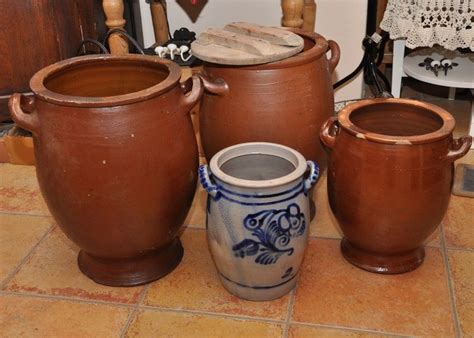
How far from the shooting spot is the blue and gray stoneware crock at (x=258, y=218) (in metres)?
1.12

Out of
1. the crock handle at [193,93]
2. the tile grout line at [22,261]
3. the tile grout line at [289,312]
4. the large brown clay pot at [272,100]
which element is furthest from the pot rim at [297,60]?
the tile grout line at [22,261]

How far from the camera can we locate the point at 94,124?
1.12 m

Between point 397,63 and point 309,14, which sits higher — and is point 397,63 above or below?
below

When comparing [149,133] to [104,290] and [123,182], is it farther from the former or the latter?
[104,290]

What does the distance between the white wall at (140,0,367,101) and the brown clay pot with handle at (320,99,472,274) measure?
0.71m

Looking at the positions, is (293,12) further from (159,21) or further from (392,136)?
(392,136)

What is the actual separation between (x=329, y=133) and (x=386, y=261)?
0.30m

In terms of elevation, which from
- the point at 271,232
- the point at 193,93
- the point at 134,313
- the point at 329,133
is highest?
the point at 193,93

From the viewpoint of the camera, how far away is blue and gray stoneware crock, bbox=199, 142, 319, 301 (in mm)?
1123

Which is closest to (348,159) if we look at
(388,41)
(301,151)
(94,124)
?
(301,151)

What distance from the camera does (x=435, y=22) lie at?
166 centimetres

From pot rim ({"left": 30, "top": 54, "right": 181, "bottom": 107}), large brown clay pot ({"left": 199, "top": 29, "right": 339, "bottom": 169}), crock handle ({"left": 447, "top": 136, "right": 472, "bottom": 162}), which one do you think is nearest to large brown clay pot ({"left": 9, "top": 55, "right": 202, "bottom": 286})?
pot rim ({"left": 30, "top": 54, "right": 181, "bottom": 107})

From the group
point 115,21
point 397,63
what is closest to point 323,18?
point 397,63

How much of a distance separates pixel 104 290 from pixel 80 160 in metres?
0.33
